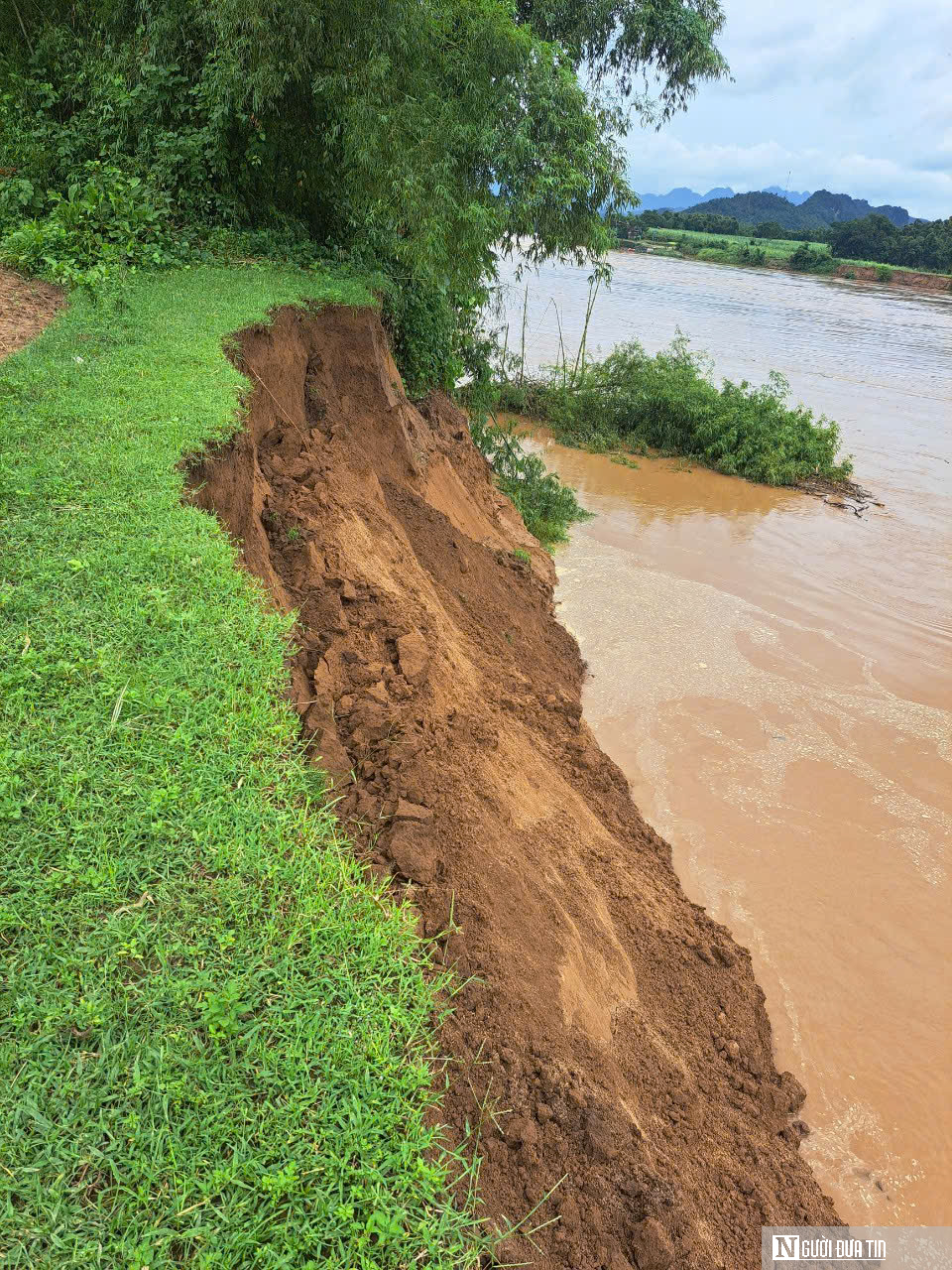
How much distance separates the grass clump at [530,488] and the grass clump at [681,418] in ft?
12.7

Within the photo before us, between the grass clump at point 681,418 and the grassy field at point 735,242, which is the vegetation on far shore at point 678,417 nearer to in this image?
the grass clump at point 681,418

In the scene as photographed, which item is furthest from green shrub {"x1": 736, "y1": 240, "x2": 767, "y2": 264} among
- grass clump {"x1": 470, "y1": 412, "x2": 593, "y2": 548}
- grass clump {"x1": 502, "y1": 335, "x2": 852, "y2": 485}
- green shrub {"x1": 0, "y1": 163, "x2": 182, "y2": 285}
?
green shrub {"x1": 0, "y1": 163, "x2": 182, "y2": 285}

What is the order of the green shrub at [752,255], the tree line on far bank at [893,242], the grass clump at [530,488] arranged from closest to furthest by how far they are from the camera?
1. the grass clump at [530,488]
2. the tree line on far bank at [893,242]
3. the green shrub at [752,255]

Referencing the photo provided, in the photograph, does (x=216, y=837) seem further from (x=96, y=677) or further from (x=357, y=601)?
(x=357, y=601)

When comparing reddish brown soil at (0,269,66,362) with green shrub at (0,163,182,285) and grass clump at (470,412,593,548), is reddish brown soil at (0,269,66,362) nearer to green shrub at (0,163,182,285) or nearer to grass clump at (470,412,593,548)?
green shrub at (0,163,182,285)

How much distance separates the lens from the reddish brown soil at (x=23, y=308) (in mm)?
5945

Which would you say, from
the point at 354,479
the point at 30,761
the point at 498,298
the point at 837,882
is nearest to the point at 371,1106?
the point at 30,761

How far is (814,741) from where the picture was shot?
280 inches

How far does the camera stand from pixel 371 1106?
191 centimetres

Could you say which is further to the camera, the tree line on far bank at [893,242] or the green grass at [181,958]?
the tree line on far bank at [893,242]

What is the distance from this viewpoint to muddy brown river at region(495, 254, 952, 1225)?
13.9ft

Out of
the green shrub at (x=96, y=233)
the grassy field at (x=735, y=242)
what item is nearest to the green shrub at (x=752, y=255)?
the grassy field at (x=735, y=242)

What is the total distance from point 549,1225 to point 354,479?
5.42 metres

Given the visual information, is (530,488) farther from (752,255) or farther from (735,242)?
(735,242)
